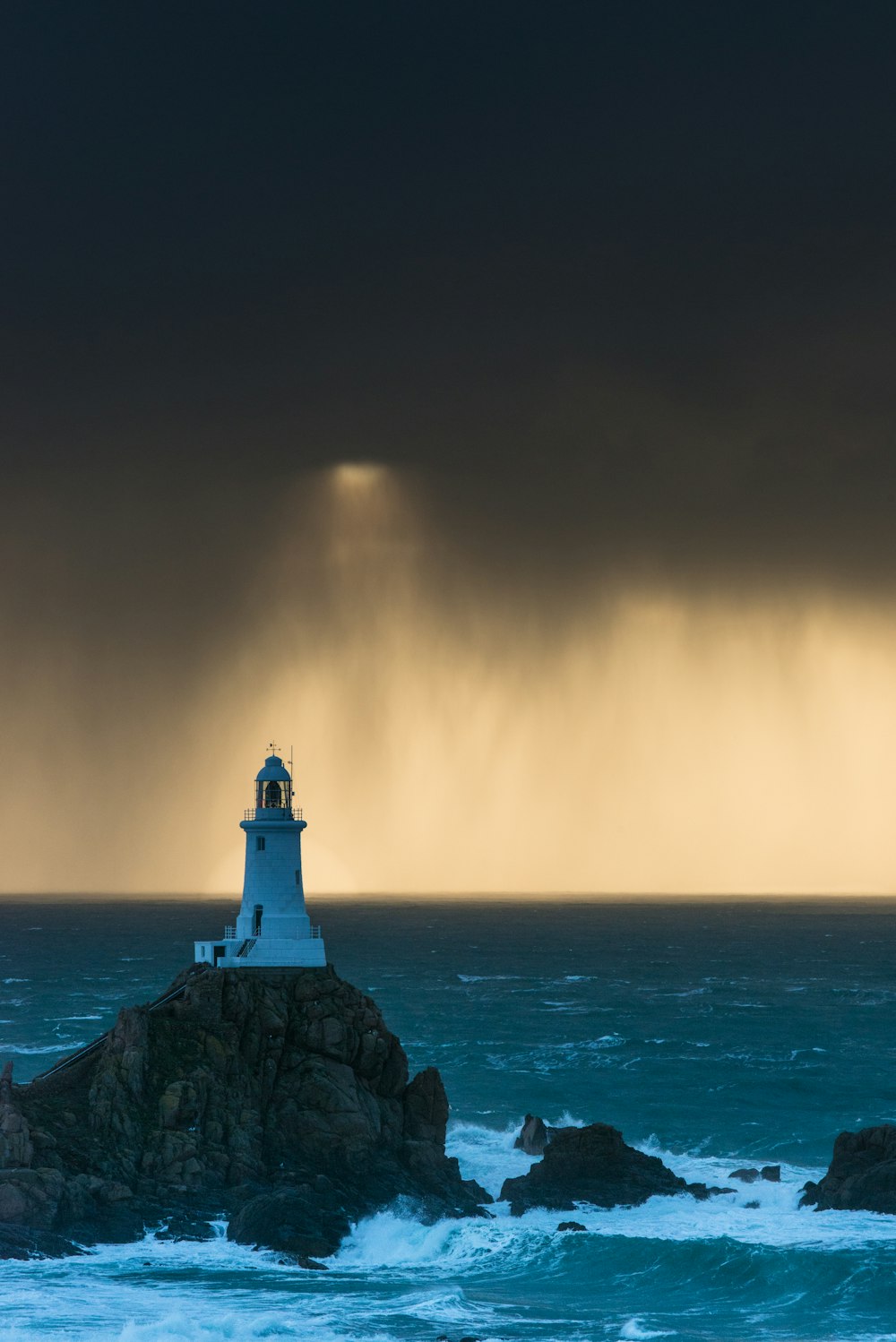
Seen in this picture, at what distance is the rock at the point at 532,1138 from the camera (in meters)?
73.2

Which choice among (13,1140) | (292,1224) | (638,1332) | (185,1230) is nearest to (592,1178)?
(292,1224)

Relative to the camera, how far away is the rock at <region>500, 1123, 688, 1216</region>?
63.2 m

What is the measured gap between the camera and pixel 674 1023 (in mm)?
126625

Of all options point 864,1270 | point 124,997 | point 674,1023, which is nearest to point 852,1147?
point 864,1270

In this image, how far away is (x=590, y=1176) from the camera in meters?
64.6

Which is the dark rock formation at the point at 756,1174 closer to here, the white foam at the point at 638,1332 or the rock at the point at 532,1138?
the rock at the point at 532,1138

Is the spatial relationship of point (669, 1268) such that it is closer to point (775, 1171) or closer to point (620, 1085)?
point (775, 1171)

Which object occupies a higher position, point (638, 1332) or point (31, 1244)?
point (31, 1244)

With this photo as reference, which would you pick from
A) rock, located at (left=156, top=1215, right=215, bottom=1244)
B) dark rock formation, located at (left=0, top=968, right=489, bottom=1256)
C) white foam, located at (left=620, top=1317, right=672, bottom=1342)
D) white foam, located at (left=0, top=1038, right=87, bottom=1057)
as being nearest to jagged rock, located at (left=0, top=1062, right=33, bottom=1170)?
dark rock formation, located at (left=0, top=968, right=489, bottom=1256)

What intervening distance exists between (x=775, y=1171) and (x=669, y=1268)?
15.3m

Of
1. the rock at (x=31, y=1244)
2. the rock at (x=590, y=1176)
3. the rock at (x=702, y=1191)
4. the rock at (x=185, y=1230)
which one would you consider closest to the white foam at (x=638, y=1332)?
the rock at (x=590, y=1176)

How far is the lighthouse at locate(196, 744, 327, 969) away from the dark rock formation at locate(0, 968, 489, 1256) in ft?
3.51

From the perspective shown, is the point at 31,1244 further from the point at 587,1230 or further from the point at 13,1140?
the point at 587,1230

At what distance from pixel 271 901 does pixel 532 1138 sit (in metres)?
17.5
